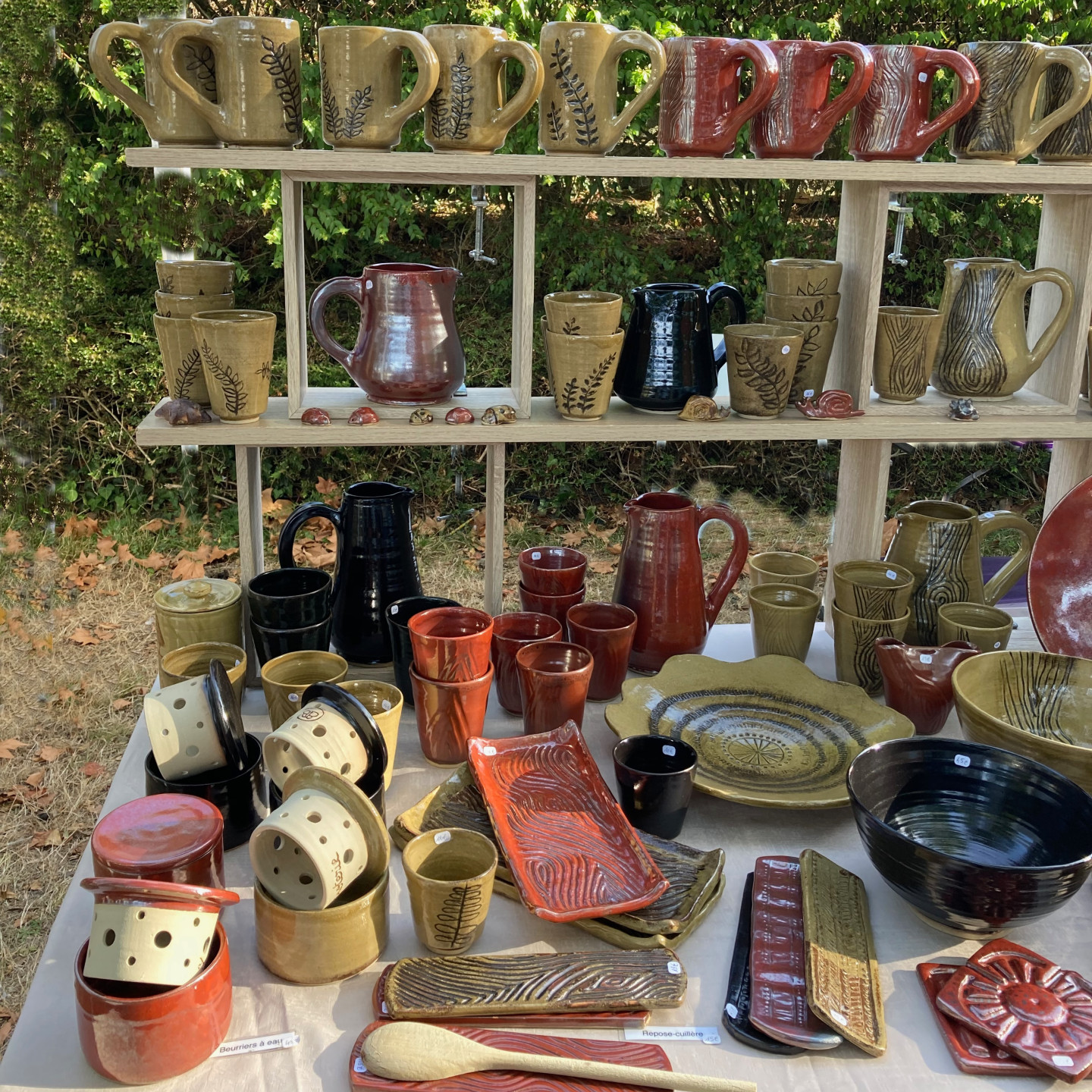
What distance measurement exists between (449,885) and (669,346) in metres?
0.81

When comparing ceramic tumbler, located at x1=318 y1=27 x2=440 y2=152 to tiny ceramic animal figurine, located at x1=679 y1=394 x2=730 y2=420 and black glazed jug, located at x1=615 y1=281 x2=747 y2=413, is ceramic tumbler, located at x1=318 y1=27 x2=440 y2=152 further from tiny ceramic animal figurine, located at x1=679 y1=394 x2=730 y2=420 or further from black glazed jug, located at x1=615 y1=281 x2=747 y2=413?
tiny ceramic animal figurine, located at x1=679 y1=394 x2=730 y2=420

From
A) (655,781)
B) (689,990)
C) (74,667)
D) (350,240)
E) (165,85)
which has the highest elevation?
(165,85)

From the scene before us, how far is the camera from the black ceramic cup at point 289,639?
4.92ft

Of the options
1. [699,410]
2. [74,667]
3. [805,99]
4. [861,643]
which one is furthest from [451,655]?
[74,667]

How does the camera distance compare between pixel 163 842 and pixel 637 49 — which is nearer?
pixel 163 842

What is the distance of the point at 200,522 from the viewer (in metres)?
3.97

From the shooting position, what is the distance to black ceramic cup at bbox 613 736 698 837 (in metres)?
1.23

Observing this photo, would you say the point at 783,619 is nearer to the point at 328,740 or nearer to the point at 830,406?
the point at 830,406

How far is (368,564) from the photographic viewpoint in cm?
161

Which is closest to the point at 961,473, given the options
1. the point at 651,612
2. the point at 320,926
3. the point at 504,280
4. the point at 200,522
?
the point at 504,280

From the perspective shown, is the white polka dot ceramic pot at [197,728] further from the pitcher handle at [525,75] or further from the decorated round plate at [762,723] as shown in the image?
the pitcher handle at [525,75]

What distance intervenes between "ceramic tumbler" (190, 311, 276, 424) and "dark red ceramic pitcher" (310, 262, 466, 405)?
0.27 feet

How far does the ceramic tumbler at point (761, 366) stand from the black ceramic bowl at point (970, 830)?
51 cm

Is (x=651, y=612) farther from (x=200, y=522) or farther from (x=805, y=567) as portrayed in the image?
(x=200, y=522)
